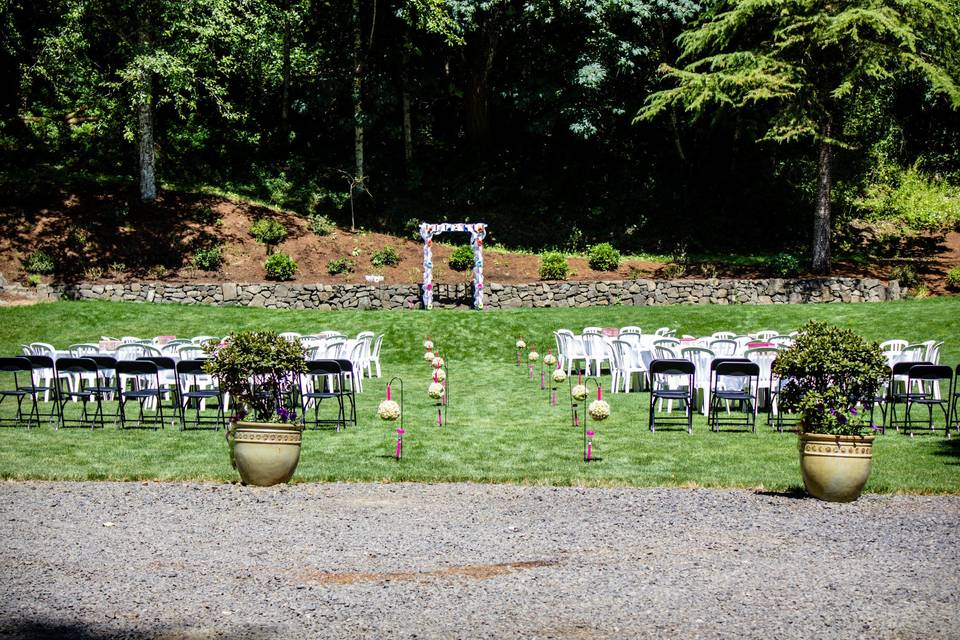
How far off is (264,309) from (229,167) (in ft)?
43.6

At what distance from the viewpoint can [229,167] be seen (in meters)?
36.2

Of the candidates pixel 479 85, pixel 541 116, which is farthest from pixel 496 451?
pixel 479 85

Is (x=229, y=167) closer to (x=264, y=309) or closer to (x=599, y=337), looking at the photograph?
(x=264, y=309)

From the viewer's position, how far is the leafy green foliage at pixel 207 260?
27317mm

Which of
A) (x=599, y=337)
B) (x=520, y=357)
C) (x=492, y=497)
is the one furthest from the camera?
(x=520, y=357)

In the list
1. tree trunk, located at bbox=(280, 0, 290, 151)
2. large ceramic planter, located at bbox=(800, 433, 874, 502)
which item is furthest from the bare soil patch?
large ceramic planter, located at bbox=(800, 433, 874, 502)

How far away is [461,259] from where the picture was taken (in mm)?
27609

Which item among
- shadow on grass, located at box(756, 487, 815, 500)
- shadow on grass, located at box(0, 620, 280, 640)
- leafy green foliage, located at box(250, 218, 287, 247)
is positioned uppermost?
leafy green foliage, located at box(250, 218, 287, 247)

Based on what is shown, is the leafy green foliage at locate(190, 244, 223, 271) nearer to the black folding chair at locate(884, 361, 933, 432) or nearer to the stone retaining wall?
the stone retaining wall

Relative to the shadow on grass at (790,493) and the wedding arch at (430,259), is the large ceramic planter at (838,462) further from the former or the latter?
the wedding arch at (430,259)

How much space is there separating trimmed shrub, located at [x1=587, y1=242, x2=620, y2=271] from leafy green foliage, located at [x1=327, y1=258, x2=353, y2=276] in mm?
7032

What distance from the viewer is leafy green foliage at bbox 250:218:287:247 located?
28547mm

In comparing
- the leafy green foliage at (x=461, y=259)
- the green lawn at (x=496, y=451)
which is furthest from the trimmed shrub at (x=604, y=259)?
the green lawn at (x=496, y=451)

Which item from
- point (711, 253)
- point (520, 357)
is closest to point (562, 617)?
point (520, 357)
